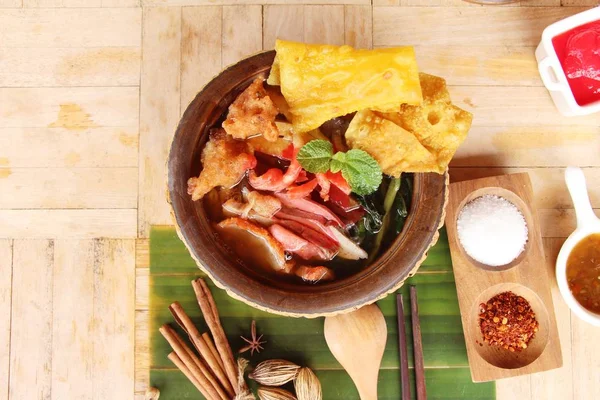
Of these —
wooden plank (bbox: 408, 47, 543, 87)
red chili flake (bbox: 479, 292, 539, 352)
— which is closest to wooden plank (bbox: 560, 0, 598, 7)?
wooden plank (bbox: 408, 47, 543, 87)

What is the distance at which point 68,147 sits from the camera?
2131mm

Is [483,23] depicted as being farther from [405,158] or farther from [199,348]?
[199,348]

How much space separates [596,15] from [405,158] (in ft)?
2.93

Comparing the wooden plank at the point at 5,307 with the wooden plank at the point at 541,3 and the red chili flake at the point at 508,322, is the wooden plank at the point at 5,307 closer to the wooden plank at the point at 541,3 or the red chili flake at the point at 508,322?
the red chili flake at the point at 508,322

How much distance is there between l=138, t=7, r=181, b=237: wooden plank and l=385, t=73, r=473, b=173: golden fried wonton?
88 centimetres

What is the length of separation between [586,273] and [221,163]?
1342 millimetres

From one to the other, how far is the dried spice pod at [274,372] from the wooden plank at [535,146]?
1.00 meters

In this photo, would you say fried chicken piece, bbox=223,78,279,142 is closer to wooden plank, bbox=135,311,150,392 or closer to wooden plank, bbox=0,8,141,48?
wooden plank, bbox=0,8,141,48

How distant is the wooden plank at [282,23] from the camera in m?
2.12

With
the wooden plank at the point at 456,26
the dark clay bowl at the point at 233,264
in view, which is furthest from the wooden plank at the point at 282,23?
the dark clay bowl at the point at 233,264

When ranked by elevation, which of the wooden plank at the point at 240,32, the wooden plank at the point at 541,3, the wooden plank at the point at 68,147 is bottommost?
the wooden plank at the point at 68,147

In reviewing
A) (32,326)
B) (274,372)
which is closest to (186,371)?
(274,372)

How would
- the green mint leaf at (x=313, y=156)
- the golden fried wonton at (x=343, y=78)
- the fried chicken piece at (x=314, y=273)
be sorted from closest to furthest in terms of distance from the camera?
the golden fried wonton at (x=343, y=78)
the green mint leaf at (x=313, y=156)
the fried chicken piece at (x=314, y=273)

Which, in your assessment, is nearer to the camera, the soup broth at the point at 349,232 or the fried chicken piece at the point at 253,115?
the fried chicken piece at the point at 253,115
